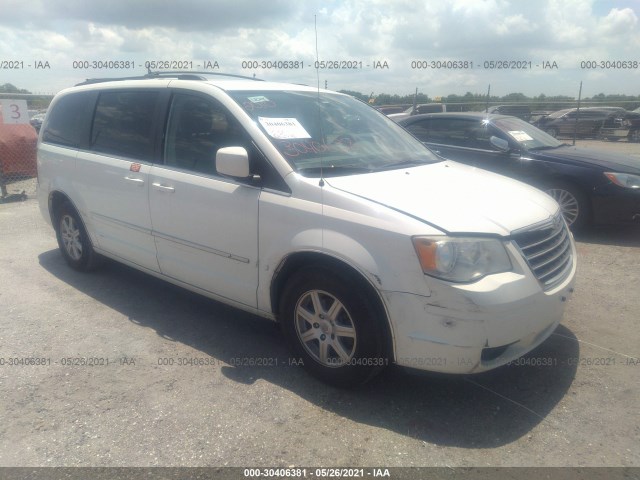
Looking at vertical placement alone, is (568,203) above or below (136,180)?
below

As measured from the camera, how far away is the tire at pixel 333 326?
2.98 metres

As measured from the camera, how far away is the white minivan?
280 cm

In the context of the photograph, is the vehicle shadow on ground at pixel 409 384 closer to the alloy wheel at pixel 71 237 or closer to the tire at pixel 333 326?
the tire at pixel 333 326

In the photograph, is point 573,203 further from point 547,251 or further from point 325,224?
point 325,224

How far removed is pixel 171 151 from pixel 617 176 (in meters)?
5.20

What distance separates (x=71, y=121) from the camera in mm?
5164

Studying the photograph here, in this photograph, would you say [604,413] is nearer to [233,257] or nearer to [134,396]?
[233,257]

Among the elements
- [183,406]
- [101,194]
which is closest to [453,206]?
[183,406]

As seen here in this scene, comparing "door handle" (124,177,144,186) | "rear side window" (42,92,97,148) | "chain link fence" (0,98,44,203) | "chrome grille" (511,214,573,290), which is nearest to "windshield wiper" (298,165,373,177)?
"chrome grille" (511,214,573,290)

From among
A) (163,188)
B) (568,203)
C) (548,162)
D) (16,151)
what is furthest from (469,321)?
(16,151)

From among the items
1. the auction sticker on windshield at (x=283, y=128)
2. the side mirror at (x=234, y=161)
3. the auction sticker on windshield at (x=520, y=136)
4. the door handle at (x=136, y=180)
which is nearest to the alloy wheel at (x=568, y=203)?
the auction sticker on windshield at (x=520, y=136)

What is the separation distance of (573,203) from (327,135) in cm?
417

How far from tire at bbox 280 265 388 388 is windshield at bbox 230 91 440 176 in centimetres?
74

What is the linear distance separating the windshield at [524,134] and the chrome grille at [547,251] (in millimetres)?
3957
